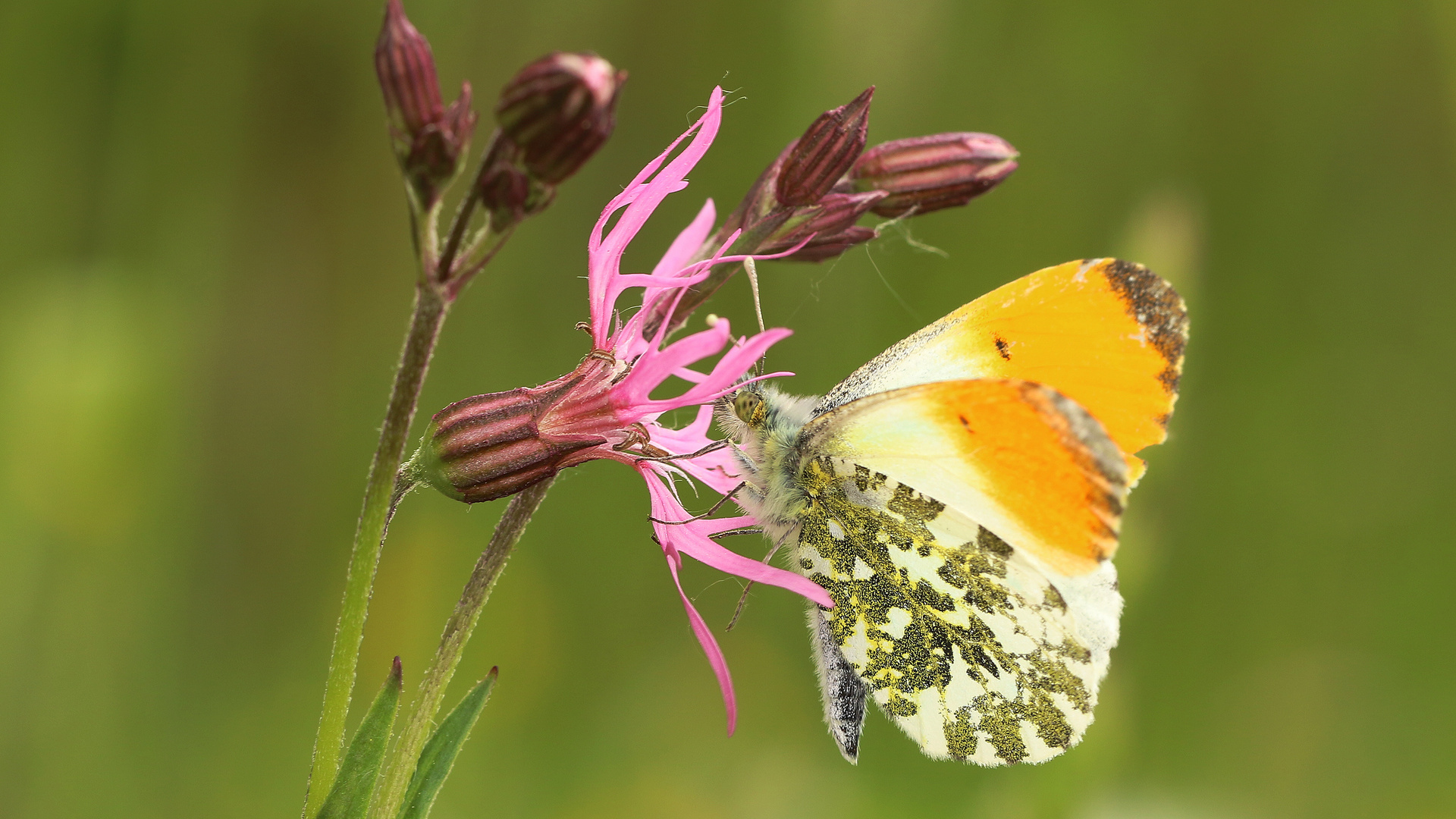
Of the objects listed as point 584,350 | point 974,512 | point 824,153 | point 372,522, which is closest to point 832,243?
point 824,153

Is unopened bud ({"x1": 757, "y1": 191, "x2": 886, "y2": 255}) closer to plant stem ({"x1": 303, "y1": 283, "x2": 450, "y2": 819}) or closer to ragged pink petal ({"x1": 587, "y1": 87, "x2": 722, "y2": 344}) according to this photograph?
ragged pink petal ({"x1": 587, "y1": 87, "x2": 722, "y2": 344})

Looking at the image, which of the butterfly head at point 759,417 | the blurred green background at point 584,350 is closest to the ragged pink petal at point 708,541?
the butterfly head at point 759,417

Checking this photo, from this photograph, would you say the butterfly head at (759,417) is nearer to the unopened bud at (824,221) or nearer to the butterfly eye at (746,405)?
the butterfly eye at (746,405)

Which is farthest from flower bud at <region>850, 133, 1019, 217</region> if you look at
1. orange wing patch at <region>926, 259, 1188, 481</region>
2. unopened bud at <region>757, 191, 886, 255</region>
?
orange wing patch at <region>926, 259, 1188, 481</region>

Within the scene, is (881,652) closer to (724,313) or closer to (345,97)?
(724,313)

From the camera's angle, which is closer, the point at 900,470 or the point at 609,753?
Answer: the point at 900,470

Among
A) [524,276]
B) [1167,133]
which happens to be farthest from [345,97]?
[1167,133]
